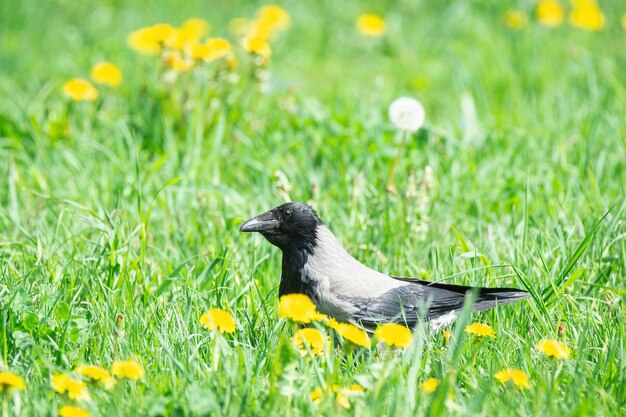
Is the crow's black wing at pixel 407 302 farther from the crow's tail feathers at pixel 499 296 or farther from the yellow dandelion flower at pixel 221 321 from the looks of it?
the yellow dandelion flower at pixel 221 321

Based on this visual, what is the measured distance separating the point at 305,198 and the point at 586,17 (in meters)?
3.74

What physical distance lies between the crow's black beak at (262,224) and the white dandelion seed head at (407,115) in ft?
3.58

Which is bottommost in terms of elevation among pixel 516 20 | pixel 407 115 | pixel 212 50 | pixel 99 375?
pixel 99 375

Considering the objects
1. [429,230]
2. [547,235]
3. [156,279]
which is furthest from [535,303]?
[156,279]

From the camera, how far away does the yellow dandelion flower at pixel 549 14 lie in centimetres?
726

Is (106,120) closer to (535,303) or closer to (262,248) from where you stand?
(262,248)

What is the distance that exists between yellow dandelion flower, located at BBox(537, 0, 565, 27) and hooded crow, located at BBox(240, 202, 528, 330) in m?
4.28

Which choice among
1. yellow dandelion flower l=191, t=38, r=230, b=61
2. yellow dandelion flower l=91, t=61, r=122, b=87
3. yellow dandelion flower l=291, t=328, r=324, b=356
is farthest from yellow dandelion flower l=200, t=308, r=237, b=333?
yellow dandelion flower l=91, t=61, r=122, b=87

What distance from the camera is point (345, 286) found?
140 inches

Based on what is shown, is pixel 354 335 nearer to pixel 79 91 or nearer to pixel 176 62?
pixel 176 62

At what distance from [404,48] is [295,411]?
515 cm

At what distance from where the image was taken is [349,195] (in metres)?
4.67

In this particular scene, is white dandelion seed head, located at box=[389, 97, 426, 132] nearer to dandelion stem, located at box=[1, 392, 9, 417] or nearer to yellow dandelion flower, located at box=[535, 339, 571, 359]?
yellow dandelion flower, located at box=[535, 339, 571, 359]

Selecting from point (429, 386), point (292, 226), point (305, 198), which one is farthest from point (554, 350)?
point (305, 198)
